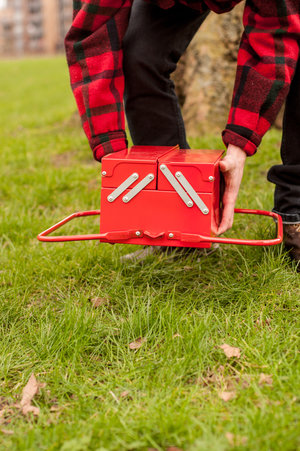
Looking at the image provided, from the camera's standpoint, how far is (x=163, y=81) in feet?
6.34

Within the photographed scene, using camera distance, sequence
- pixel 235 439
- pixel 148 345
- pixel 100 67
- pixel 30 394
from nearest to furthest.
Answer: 1. pixel 235 439
2. pixel 30 394
3. pixel 148 345
4. pixel 100 67

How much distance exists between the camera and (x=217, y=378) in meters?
1.34

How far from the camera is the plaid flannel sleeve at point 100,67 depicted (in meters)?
1.74

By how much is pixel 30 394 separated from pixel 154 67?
1228 millimetres

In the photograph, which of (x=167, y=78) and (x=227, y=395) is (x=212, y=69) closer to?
(x=167, y=78)

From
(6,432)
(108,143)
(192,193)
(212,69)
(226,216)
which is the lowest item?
(6,432)

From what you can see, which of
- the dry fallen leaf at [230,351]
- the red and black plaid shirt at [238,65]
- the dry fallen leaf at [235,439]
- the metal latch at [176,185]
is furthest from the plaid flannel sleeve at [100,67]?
the dry fallen leaf at [235,439]

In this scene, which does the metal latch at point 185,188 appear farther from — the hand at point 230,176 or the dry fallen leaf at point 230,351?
the dry fallen leaf at point 230,351

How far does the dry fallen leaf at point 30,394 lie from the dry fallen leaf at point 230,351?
20.7 inches

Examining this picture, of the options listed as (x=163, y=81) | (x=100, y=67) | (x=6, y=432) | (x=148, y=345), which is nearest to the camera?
(x=6, y=432)

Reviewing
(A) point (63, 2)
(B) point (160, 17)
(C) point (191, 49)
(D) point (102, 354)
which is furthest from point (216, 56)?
(A) point (63, 2)

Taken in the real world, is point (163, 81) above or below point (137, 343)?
above

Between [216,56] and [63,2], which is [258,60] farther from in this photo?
[63,2]

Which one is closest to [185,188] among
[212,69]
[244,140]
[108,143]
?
[244,140]
